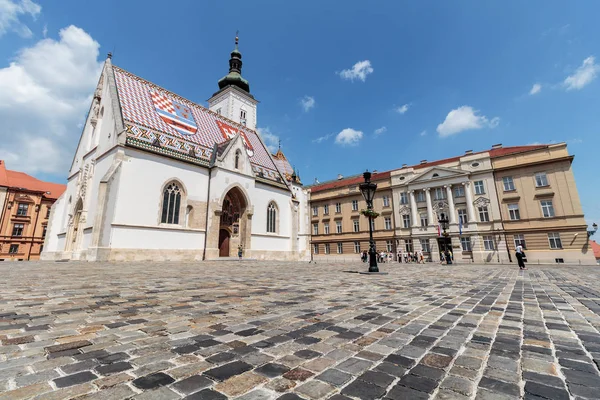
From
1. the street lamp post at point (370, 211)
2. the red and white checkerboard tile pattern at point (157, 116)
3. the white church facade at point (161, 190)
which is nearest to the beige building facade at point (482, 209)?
the white church facade at point (161, 190)

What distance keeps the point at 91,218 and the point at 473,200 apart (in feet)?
118

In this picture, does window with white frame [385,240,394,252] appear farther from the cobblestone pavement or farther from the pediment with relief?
the cobblestone pavement

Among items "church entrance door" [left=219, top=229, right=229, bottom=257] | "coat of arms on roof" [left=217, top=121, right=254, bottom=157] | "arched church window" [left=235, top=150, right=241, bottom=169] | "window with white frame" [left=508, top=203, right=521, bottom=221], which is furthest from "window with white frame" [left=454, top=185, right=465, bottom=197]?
"church entrance door" [left=219, top=229, right=229, bottom=257]

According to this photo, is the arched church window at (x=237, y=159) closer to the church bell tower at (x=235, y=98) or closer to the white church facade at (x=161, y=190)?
the white church facade at (x=161, y=190)

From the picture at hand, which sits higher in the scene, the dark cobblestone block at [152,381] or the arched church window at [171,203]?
the arched church window at [171,203]

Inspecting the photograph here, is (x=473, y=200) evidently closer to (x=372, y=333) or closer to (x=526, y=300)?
(x=526, y=300)

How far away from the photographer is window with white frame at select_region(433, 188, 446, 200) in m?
32.0

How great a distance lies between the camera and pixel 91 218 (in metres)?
17.8

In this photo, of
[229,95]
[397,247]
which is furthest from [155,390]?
[229,95]

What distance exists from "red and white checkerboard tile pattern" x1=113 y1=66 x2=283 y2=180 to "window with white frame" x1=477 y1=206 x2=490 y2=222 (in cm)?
2341

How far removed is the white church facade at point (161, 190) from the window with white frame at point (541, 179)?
2531 cm

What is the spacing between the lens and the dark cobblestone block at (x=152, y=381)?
1.58m

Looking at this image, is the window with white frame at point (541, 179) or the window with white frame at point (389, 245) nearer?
the window with white frame at point (541, 179)

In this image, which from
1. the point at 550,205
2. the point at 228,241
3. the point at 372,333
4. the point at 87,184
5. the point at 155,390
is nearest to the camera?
the point at 155,390
